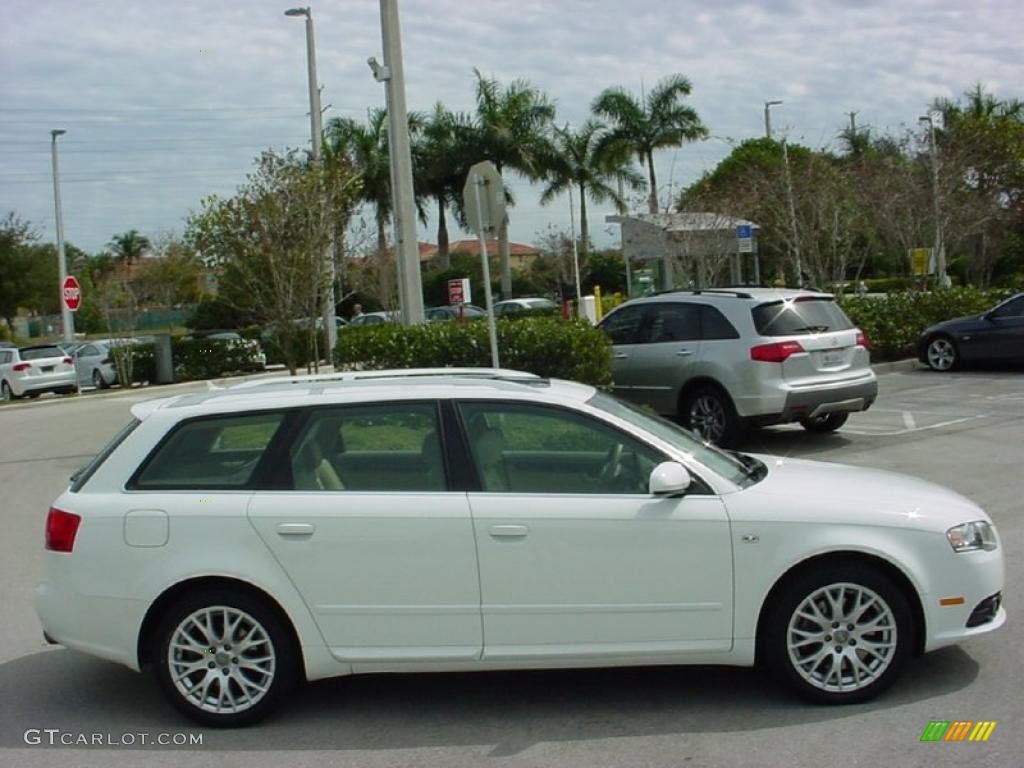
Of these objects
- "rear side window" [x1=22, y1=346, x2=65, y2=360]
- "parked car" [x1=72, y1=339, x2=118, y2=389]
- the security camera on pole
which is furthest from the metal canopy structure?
the security camera on pole

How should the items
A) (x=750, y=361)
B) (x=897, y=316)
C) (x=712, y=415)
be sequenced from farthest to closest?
(x=897, y=316) → (x=712, y=415) → (x=750, y=361)

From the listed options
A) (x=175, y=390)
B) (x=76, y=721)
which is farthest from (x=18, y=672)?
(x=175, y=390)

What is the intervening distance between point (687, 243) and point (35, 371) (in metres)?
16.9

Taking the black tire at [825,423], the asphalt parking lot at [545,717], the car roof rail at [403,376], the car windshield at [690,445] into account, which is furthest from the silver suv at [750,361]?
the car roof rail at [403,376]

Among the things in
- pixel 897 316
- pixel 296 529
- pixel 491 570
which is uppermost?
pixel 897 316

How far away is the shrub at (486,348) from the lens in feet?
44.2

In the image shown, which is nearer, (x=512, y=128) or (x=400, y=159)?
(x=400, y=159)

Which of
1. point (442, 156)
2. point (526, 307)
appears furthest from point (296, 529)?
point (442, 156)

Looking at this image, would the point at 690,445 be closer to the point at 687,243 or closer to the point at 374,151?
the point at 687,243

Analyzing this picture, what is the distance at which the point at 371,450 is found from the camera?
17.6 feet

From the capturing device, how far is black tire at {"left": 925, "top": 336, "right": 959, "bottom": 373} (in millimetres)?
19561

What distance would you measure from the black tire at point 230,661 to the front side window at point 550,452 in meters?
1.16

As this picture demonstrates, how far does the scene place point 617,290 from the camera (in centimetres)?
5391

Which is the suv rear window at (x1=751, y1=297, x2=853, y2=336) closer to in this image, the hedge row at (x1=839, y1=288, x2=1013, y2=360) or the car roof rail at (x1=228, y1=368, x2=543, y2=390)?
the car roof rail at (x1=228, y1=368, x2=543, y2=390)
